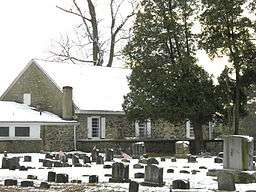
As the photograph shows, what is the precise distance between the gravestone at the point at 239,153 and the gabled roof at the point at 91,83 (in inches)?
868

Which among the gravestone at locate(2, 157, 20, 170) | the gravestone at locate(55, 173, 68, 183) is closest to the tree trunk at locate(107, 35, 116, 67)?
the gravestone at locate(2, 157, 20, 170)

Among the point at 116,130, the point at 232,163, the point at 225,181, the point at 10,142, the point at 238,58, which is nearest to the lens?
the point at 225,181

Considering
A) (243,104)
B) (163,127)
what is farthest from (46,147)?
(243,104)

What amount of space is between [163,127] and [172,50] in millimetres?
8914

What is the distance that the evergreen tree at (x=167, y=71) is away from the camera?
35.8 metres

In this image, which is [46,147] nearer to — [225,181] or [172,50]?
[172,50]

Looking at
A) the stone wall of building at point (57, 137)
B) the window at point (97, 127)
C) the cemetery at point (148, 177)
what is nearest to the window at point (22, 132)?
the stone wall of building at point (57, 137)

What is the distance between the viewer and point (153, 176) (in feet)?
55.1

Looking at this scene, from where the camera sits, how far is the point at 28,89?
4450 centimetres

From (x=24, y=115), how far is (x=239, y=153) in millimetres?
23565

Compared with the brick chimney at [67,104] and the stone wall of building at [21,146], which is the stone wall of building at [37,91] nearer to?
the brick chimney at [67,104]

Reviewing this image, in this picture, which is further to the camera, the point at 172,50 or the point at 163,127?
the point at 163,127

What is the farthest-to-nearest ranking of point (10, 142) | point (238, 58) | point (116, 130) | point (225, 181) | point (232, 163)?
point (116, 130)
point (10, 142)
point (238, 58)
point (232, 163)
point (225, 181)

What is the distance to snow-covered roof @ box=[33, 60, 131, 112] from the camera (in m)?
41.4
